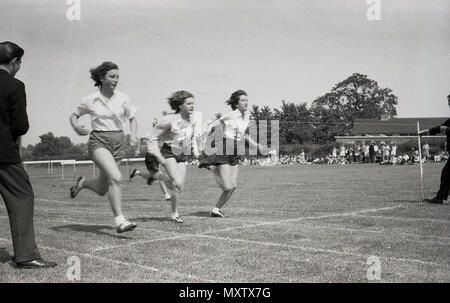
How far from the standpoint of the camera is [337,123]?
10275 centimetres

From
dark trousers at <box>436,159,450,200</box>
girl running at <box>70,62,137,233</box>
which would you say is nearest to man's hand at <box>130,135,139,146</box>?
girl running at <box>70,62,137,233</box>

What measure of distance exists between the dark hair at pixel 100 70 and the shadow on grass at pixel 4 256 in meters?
2.67

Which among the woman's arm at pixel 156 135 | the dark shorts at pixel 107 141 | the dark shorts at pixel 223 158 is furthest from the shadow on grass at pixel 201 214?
the dark shorts at pixel 107 141

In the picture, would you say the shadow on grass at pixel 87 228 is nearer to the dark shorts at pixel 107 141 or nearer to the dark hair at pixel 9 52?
the dark shorts at pixel 107 141

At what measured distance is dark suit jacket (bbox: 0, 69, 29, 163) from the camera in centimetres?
551

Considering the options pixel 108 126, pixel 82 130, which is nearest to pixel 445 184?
pixel 108 126

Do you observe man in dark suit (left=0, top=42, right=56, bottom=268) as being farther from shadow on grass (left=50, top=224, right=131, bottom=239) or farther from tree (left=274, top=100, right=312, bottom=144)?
tree (left=274, top=100, right=312, bottom=144)

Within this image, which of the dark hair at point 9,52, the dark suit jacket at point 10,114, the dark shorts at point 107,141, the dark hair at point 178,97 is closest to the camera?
the dark suit jacket at point 10,114

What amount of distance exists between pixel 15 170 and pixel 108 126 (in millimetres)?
1931

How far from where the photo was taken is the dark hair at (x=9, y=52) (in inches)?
224
